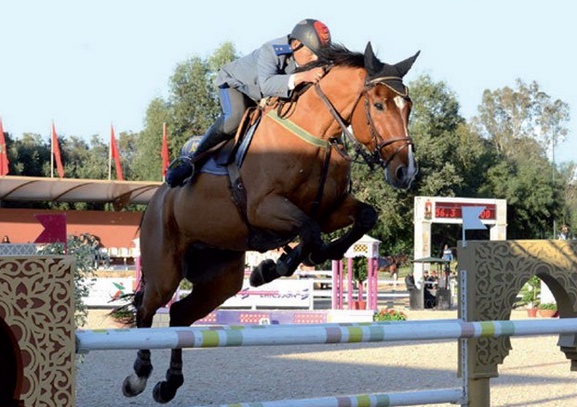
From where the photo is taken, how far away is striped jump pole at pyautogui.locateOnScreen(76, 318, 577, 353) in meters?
3.23

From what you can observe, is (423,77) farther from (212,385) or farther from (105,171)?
(212,385)

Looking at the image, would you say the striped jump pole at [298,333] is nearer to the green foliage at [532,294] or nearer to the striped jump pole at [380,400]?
the striped jump pole at [380,400]

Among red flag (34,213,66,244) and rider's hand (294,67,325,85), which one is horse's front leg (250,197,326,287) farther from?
red flag (34,213,66,244)

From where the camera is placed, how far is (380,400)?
14.1ft

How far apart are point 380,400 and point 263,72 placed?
1.79 m

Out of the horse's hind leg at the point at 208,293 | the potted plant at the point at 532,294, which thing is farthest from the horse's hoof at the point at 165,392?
the potted plant at the point at 532,294

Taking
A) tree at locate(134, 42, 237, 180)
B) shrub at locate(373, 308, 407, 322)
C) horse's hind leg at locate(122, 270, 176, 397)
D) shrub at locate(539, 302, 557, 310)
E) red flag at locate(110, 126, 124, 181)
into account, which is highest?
tree at locate(134, 42, 237, 180)

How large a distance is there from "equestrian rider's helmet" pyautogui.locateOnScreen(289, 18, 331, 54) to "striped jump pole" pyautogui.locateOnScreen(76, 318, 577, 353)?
1692 mm

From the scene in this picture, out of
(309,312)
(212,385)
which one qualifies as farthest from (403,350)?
(212,385)

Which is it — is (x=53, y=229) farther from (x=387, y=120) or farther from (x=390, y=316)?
(x=390, y=316)

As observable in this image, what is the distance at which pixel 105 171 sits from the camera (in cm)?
4656

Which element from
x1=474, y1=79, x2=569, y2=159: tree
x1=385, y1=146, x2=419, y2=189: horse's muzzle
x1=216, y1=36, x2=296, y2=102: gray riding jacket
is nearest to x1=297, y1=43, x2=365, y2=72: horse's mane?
x1=216, y1=36, x2=296, y2=102: gray riding jacket

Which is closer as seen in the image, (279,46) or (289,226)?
(289,226)

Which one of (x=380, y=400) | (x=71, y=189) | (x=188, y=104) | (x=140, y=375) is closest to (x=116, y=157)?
(x=71, y=189)
